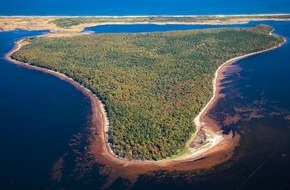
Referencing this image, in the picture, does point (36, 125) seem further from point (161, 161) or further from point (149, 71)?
point (149, 71)

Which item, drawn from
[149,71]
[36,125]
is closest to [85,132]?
[36,125]

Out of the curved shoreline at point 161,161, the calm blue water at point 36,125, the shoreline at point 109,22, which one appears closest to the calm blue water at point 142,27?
the shoreline at point 109,22

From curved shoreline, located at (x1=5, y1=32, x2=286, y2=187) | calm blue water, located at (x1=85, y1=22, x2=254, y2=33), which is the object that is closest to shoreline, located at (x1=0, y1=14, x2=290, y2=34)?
calm blue water, located at (x1=85, y1=22, x2=254, y2=33)

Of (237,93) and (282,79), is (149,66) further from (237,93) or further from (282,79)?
(282,79)

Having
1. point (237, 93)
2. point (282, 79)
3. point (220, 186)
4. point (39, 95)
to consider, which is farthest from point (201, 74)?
point (220, 186)

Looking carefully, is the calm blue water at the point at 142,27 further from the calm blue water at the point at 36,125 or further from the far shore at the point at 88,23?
the calm blue water at the point at 36,125

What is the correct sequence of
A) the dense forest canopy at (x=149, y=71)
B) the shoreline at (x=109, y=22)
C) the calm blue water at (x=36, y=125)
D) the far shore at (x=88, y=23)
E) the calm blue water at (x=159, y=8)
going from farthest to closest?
the calm blue water at (x=159, y=8) < the shoreline at (x=109, y=22) < the far shore at (x=88, y=23) < the dense forest canopy at (x=149, y=71) < the calm blue water at (x=36, y=125)
